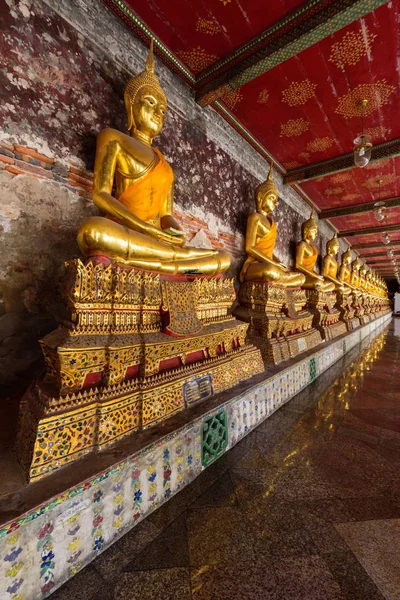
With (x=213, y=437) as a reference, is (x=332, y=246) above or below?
above

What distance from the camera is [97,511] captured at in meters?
0.92

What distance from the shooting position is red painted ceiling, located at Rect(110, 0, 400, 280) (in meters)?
2.09

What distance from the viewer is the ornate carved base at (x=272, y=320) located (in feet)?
8.54

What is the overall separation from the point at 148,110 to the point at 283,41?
1.24 m

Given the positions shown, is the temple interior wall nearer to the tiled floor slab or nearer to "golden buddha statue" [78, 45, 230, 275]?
"golden buddha statue" [78, 45, 230, 275]

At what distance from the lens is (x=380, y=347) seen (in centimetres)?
544

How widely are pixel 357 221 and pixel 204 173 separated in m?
6.29

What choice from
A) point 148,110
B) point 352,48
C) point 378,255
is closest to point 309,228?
point 352,48

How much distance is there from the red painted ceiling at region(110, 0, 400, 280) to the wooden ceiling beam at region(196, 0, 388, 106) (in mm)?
61

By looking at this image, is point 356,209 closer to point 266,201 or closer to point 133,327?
point 266,201

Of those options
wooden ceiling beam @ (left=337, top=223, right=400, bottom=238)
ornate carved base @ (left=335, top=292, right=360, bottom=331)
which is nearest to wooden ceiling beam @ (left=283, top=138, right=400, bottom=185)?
ornate carved base @ (left=335, top=292, right=360, bottom=331)

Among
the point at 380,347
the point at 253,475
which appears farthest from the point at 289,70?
the point at 380,347

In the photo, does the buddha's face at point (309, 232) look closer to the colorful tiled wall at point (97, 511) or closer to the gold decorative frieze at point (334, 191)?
the gold decorative frieze at point (334, 191)

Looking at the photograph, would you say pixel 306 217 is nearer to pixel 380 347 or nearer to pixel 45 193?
pixel 380 347
